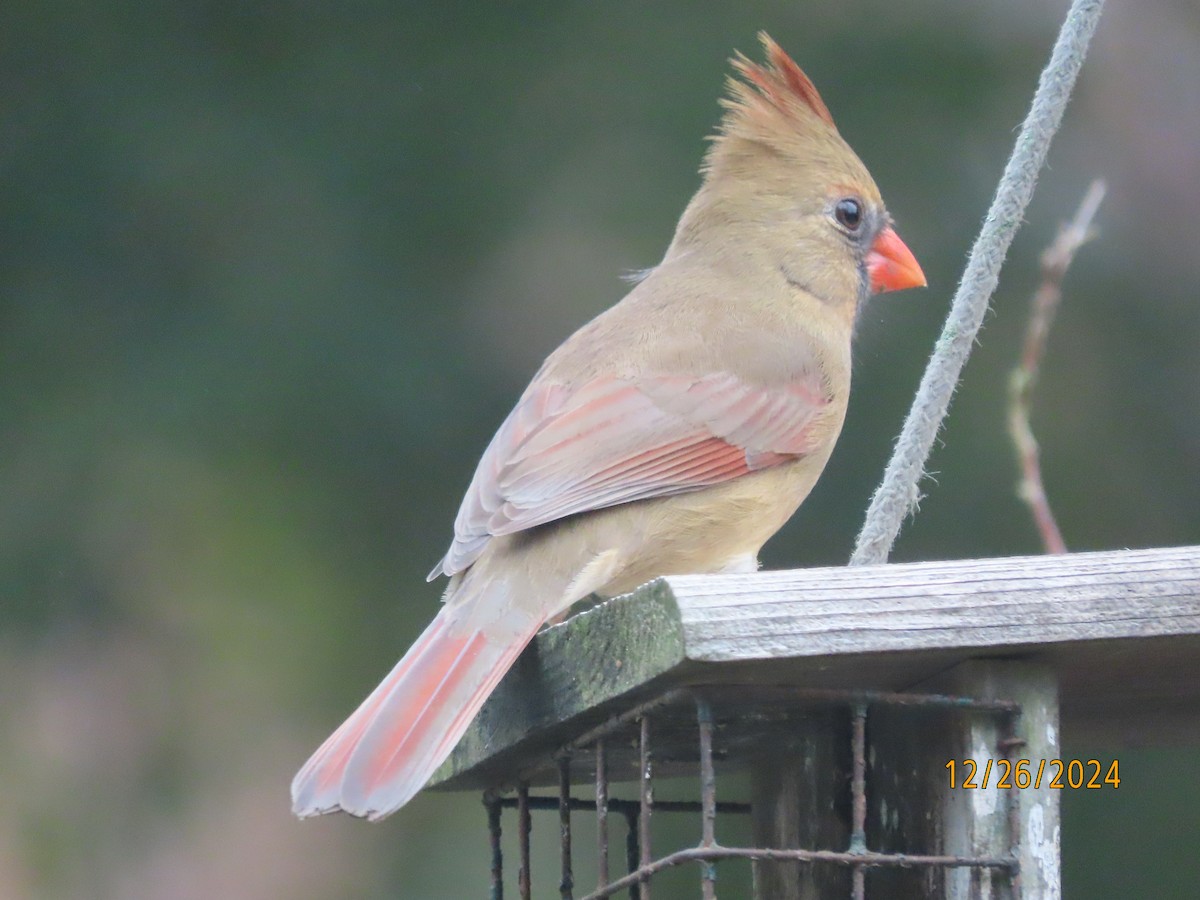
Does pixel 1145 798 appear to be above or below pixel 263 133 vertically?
below

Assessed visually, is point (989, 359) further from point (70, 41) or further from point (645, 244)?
point (70, 41)

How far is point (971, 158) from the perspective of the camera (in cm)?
535

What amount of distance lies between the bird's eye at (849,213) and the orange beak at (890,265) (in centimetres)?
6

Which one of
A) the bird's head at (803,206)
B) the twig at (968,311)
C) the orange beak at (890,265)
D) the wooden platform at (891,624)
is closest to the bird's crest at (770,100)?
the bird's head at (803,206)

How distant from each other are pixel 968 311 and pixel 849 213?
1352 millimetres

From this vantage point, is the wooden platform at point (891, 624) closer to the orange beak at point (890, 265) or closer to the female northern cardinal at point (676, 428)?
the female northern cardinal at point (676, 428)

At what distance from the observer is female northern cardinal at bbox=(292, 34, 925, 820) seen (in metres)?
2.00

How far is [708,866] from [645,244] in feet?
12.1

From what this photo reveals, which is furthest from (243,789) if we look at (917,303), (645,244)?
(917,303)

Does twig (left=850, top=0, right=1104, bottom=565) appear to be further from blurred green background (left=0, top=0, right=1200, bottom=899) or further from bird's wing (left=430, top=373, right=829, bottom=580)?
blurred green background (left=0, top=0, right=1200, bottom=899)

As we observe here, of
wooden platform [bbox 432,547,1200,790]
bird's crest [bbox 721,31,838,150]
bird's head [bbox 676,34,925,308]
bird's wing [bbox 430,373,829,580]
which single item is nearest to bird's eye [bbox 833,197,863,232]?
bird's head [bbox 676,34,925,308]

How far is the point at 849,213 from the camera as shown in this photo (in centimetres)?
342

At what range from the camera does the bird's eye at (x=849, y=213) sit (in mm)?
3412

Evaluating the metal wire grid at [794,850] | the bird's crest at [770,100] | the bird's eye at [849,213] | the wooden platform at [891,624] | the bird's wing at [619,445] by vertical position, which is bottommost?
the metal wire grid at [794,850]
